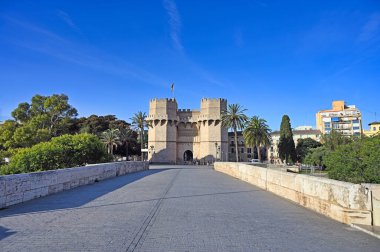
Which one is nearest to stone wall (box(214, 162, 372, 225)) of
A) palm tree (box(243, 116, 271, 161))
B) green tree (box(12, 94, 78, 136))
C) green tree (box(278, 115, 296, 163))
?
palm tree (box(243, 116, 271, 161))

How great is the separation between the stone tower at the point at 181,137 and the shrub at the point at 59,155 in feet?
116

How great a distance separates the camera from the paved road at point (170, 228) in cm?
426

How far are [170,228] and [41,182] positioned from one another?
562 centimetres

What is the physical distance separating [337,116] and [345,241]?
341 feet

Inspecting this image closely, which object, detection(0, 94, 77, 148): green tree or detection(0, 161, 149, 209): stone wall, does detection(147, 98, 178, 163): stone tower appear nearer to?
detection(0, 94, 77, 148): green tree

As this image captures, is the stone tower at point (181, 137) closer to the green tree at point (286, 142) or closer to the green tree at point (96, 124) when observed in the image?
the green tree at point (96, 124)

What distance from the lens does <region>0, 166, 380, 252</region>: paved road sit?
426cm

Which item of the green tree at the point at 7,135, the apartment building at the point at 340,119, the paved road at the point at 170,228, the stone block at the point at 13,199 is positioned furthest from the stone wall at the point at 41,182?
the apartment building at the point at 340,119

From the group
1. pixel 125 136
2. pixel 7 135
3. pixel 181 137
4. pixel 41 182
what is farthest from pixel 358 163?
pixel 181 137

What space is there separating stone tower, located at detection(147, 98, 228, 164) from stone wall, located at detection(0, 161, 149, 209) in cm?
4850

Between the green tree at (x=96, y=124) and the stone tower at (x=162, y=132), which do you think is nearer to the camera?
the stone tower at (x=162, y=132)

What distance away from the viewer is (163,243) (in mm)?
4332

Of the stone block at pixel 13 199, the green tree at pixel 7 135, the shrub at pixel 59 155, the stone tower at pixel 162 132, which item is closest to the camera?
the stone block at pixel 13 199

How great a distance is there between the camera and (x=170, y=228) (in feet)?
17.2
